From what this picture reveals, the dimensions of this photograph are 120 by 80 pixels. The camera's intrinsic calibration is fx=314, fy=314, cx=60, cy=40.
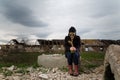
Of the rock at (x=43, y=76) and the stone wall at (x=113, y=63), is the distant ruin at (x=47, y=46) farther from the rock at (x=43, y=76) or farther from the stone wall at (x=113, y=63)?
the stone wall at (x=113, y=63)

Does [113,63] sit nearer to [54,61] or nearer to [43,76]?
[43,76]

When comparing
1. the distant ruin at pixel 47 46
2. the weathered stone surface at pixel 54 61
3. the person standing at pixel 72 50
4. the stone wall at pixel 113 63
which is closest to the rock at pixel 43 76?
the person standing at pixel 72 50

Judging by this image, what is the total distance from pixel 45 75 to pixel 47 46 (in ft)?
34.2

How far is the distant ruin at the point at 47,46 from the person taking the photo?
1853 cm

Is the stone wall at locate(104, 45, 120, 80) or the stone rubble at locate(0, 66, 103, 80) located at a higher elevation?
the stone wall at locate(104, 45, 120, 80)

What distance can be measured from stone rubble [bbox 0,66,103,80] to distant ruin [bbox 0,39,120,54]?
808cm

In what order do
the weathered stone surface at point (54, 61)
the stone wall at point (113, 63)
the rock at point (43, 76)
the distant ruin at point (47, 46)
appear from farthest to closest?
1. the distant ruin at point (47, 46)
2. the weathered stone surface at point (54, 61)
3. the rock at point (43, 76)
4. the stone wall at point (113, 63)

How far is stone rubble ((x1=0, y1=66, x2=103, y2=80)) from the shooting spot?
9156 mm

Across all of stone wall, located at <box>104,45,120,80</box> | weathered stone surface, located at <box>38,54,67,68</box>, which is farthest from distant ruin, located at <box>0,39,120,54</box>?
stone wall, located at <box>104,45,120,80</box>

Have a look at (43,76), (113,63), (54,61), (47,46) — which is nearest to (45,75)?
(43,76)

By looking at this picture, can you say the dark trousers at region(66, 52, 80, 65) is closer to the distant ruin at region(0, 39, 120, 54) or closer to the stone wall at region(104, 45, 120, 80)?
the stone wall at region(104, 45, 120, 80)

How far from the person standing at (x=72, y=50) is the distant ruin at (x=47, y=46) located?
8638 mm

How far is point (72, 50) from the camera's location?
941 centimetres

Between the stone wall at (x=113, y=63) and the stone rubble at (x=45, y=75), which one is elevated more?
the stone wall at (x=113, y=63)
